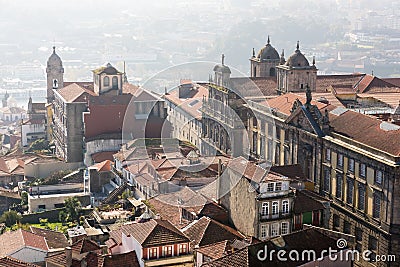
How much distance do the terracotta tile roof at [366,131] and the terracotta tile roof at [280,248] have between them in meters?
9.17

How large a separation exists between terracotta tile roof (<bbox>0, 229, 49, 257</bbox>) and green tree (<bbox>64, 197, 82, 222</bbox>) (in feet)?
27.6

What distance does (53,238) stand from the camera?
108 feet

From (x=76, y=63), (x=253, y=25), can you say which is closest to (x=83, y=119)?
(x=253, y=25)

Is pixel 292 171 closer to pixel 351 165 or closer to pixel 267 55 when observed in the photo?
pixel 351 165

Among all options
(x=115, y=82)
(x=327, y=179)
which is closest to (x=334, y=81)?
(x=115, y=82)

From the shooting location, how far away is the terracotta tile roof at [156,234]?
2616 centimetres

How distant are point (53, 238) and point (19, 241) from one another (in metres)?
2.65

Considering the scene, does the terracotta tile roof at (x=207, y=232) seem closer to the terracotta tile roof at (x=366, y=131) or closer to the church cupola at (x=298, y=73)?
the terracotta tile roof at (x=366, y=131)

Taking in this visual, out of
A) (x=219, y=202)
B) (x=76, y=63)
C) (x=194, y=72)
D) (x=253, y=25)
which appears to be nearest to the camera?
(x=219, y=202)

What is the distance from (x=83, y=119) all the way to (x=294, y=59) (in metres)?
17.3

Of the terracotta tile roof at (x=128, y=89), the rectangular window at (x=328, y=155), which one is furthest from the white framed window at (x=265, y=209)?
the terracotta tile roof at (x=128, y=89)

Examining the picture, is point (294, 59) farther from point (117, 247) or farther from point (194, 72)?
point (117, 247)

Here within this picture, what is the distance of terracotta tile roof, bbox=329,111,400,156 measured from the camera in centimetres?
3312

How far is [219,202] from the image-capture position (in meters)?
32.2
